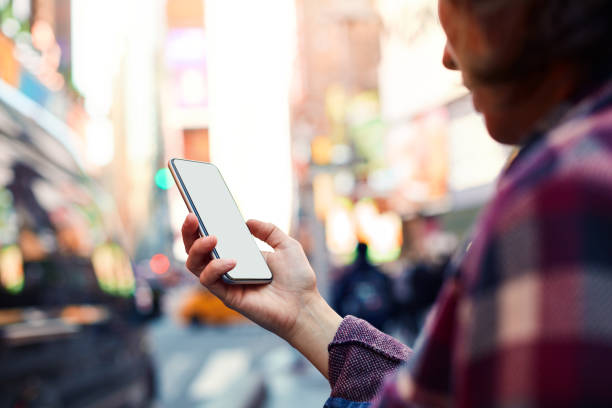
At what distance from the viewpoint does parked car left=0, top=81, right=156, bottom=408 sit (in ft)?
12.0

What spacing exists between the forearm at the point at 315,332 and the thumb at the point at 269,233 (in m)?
0.19

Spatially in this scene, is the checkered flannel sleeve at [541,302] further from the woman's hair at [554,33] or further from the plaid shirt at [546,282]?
the woman's hair at [554,33]

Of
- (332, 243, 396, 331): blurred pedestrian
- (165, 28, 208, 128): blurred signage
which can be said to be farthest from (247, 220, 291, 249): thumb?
(165, 28, 208, 128): blurred signage

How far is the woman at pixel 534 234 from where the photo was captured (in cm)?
59

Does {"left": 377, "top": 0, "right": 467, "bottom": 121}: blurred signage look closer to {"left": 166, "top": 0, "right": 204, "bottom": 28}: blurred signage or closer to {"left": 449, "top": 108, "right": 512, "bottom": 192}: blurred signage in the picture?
{"left": 449, "top": 108, "right": 512, "bottom": 192}: blurred signage

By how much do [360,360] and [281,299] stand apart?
31cm

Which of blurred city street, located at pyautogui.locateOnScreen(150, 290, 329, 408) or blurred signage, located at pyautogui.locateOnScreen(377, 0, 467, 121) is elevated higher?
blurred signage, located at pyautogui.locateOnScreen(377, 0, 467, 121)

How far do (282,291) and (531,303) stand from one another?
1017mm

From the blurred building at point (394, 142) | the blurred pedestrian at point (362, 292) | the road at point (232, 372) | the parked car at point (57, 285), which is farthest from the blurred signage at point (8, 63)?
the blurred building at point (394, 142)

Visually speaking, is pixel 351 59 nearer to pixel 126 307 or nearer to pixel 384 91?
pixel 384 91

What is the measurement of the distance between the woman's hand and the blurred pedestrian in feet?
18.3

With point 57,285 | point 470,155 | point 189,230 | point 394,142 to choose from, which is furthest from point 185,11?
point 189,230

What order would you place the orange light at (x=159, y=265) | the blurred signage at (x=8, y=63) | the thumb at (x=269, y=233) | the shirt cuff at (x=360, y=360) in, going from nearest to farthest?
the shirt cuff at (x=360, y=360) < the thumb at (x=269, y=233) < the blurred signage at (x=8, y=63) < the orange light at (x=159, y=265)

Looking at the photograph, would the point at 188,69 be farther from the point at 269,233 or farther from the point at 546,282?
the point at 546,282
